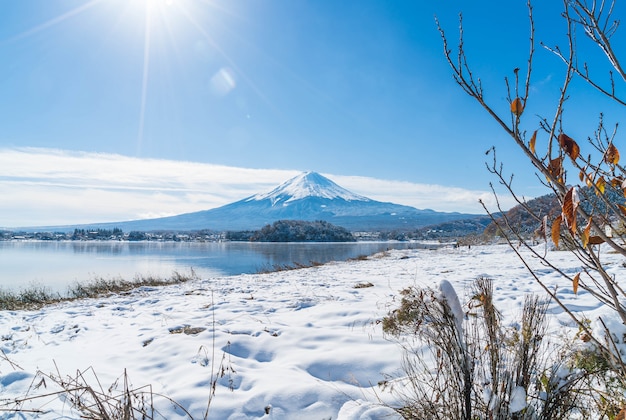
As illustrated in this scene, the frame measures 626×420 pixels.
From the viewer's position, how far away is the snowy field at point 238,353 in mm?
2303

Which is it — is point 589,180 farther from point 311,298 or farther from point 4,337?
point 4,337

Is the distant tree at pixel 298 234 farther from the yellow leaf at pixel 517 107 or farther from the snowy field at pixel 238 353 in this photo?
the yellow leaf at pixel 517 107

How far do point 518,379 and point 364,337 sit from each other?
6.87 feet

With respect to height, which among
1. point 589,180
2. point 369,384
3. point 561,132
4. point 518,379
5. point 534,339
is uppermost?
point 561,132

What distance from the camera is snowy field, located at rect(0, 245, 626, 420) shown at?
2303 mm

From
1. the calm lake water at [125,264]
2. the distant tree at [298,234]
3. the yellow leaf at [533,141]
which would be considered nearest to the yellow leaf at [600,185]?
the yellow leaf at [533,141]

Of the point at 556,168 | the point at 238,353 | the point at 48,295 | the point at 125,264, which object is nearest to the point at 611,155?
the point at 556,168

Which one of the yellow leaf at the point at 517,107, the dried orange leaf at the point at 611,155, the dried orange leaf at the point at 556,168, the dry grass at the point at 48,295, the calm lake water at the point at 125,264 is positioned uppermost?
the yellow leaf at the point at 517,107

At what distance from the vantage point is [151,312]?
5.91 m

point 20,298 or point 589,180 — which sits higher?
point 589,180

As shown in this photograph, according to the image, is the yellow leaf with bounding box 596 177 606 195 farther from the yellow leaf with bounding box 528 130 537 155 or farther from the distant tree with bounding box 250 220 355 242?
the distant tree with bounding box 250 220 355 242

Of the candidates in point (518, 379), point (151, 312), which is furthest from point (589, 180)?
point (151, 312)

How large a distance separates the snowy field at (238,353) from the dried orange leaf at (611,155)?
1753 millimetres

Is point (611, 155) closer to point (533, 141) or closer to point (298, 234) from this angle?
point (533, 141)
